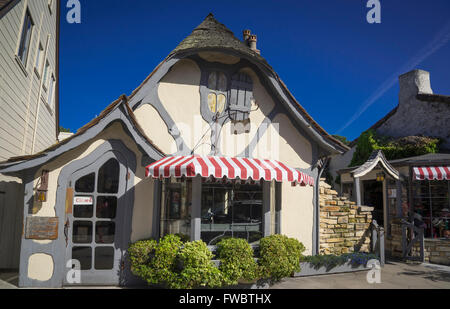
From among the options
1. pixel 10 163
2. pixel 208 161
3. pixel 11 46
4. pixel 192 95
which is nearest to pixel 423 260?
pixel 208 161

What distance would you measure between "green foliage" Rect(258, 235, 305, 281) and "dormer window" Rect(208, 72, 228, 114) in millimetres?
3533

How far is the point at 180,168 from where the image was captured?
19.6 ft

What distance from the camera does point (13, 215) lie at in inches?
314

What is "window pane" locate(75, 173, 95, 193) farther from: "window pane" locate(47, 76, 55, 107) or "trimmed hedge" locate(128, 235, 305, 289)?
"window pane" locate(47, 76, 55, 107)

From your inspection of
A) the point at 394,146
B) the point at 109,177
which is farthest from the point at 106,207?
the point at 394,146

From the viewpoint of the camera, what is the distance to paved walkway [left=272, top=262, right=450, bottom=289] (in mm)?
7152

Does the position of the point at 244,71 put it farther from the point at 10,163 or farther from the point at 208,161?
the point at 10,163

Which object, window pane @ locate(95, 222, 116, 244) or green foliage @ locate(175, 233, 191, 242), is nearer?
window pane @ locate(95, 222, 116, 244)

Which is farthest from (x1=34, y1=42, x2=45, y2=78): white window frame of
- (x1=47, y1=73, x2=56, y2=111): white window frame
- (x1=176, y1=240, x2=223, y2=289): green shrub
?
(x1=176, y1=240, x2=223, y2=289): green shrub

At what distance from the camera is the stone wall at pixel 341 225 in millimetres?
8844

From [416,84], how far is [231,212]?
14.0 metres

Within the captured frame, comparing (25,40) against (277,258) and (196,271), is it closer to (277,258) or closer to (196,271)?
(196,271)

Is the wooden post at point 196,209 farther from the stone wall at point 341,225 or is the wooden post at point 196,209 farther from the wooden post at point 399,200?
the wooden post at point 399,200

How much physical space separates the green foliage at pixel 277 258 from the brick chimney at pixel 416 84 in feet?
43.6
